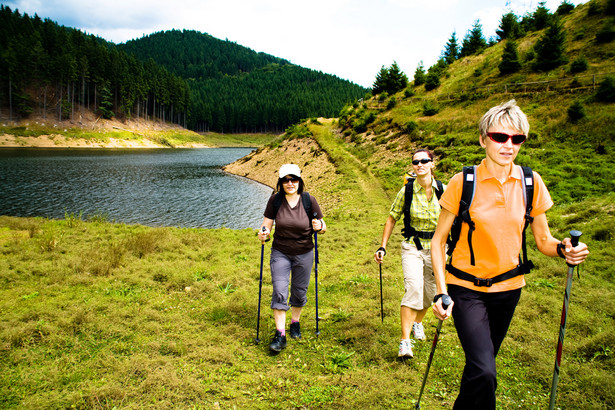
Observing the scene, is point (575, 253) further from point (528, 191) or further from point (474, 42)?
point (474, 42)

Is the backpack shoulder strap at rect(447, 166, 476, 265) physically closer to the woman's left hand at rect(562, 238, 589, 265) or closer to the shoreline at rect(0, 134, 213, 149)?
the woman's left hand at rect(562, 238, 589, 265)

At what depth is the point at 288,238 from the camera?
18.9 feet

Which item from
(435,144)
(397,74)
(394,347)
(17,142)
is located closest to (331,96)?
(397,74)

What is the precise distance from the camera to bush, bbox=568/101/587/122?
23.3 m

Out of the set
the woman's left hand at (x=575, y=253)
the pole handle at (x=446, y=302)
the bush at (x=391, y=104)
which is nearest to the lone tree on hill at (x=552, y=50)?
the bush at (x=391, y=104)

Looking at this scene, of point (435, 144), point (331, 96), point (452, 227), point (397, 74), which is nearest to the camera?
point (452, 227)

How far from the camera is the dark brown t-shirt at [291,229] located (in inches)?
226

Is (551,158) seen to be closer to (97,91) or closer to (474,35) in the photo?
(474,35)

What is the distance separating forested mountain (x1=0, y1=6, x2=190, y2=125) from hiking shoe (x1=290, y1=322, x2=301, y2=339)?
318 ft

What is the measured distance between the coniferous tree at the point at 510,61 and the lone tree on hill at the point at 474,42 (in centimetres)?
1930

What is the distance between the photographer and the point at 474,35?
5656cm

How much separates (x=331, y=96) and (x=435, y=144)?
489ft

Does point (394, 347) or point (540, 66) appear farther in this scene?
point (540, 66)

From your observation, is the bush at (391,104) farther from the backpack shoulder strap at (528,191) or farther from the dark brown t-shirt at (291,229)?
the backpack shoulder strap at (528,191)
